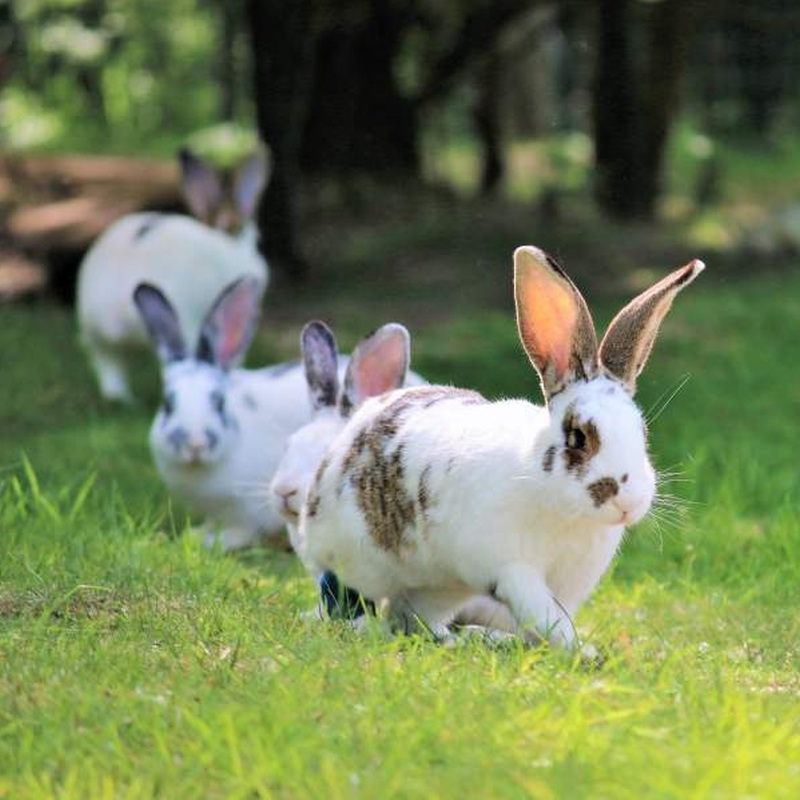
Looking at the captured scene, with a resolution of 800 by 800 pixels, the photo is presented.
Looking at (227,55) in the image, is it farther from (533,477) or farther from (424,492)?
(533,477)

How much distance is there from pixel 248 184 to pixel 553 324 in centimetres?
494

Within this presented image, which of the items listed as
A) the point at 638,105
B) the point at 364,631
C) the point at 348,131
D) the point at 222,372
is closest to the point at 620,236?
the point at 638,105

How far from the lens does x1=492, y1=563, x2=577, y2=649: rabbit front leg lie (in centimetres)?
405

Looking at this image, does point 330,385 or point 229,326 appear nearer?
point 330,385

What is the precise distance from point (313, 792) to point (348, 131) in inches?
360

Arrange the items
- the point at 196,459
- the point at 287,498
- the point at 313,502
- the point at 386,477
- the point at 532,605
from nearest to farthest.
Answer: the point at 532,605 → the point at 386,477 → the point at 313,502 → the point at 287,498 → the point at 196,459

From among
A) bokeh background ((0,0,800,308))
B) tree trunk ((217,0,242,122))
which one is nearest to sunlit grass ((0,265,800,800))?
bokeh background ((0,0,800,308))

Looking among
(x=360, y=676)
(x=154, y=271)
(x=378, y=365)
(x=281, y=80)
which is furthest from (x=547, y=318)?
(x=281, y=80)

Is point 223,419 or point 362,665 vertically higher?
point 362,665

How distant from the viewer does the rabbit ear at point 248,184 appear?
8.75 meters

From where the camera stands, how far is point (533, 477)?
402cm

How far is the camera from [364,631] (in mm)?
4367

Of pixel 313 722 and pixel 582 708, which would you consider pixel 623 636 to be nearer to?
pixel 582 708

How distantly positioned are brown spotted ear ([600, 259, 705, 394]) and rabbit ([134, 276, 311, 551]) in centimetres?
207
